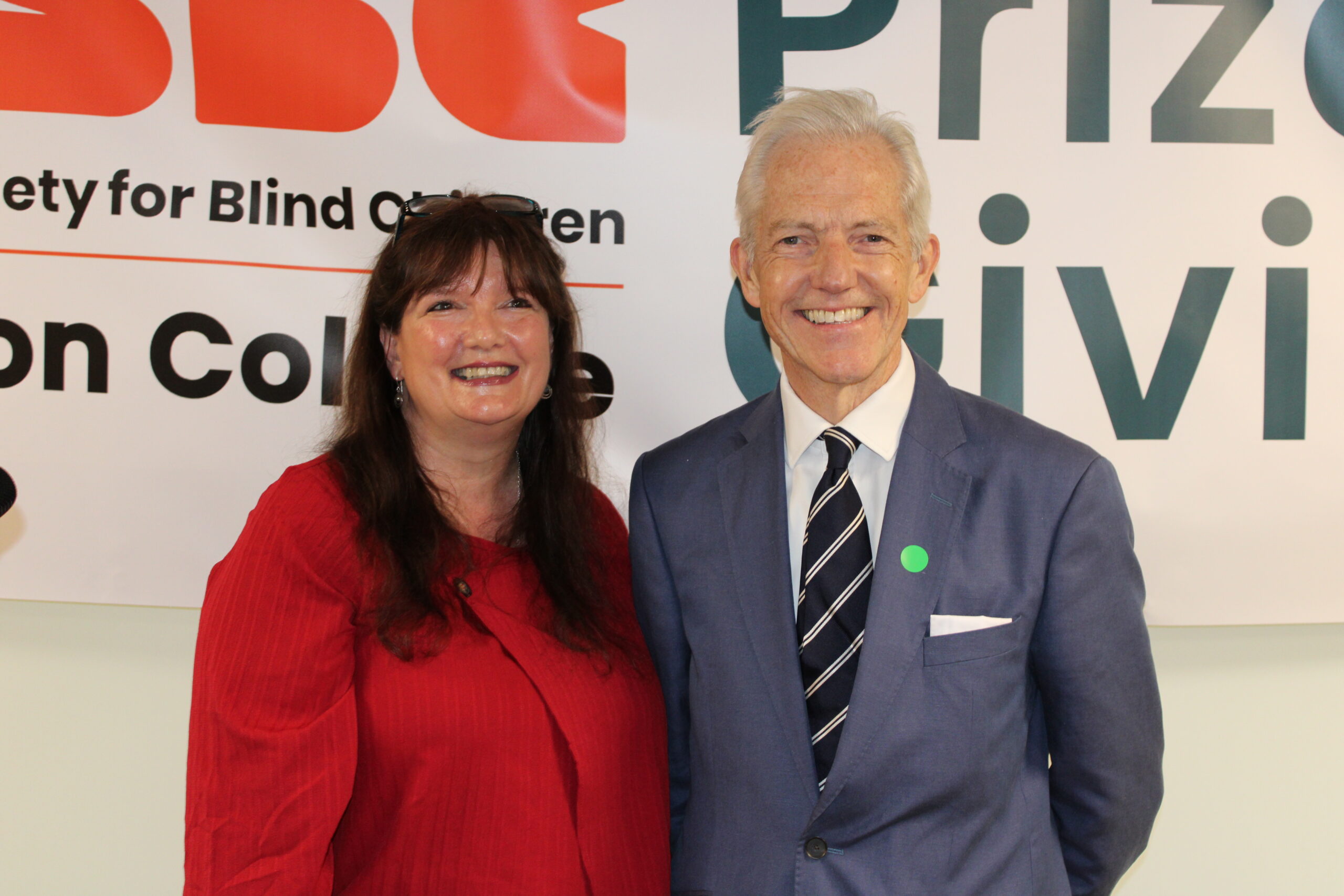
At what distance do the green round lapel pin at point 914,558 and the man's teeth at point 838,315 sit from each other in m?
0.34

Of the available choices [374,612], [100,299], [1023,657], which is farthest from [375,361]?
[1023,657]

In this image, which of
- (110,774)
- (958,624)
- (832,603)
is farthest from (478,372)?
(110,774)

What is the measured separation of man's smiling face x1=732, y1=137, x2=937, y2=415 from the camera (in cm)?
134

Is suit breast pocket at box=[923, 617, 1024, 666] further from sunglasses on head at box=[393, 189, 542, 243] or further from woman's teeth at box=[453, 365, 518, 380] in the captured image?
sunglasses on head at box=[393, 189, 542, 243]

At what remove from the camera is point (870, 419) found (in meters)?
1.36

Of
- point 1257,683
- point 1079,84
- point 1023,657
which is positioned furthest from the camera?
point 1257,683

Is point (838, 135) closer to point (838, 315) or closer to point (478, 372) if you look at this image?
point (838, 315)

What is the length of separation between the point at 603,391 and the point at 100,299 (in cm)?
110

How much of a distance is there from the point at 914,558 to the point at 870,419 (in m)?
0.22

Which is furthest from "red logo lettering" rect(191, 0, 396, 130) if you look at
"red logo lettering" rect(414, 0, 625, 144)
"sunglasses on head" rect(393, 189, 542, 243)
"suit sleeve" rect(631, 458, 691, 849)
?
"suit sleeve" rect(631, 458, 691, 849)

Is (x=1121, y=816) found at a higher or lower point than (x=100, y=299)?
lower

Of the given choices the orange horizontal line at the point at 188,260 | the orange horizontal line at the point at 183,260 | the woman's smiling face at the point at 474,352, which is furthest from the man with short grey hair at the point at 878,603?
the orange horizontal line at the point at 183,260

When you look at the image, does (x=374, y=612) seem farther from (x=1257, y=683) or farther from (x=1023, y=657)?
(x=1257, y=683)

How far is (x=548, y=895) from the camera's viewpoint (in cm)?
130
